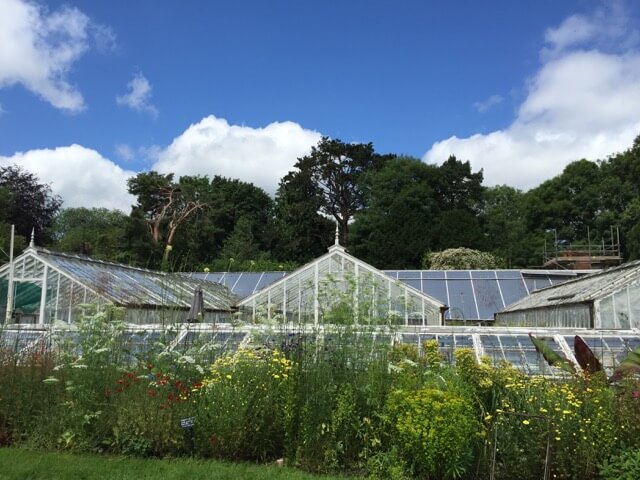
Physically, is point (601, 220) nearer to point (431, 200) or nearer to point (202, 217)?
point (431, 200)

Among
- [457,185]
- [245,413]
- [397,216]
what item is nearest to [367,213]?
[397,216]

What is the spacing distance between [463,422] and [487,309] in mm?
21257

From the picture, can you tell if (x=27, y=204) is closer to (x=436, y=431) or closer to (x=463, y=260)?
(x=463, y=260)

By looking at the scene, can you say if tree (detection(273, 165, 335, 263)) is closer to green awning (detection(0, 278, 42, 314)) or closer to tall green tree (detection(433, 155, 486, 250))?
tall green tree (detection(433, 155, 486, 250))

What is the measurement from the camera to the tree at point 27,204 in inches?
1692

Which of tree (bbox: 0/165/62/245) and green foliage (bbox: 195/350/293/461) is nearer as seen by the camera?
green foliage (bbox: 195/350/293/461)

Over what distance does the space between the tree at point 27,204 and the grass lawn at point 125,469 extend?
134 feet

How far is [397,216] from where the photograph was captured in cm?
4347

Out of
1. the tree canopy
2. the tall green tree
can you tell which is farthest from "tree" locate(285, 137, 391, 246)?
the tall green tree

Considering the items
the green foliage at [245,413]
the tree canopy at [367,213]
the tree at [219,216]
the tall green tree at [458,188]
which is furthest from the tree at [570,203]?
the green foliage at [245,413]

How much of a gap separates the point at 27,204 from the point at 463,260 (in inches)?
1284

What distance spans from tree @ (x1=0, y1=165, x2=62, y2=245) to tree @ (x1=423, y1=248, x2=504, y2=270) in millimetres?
29733

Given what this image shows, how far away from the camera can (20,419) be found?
6.31 meters

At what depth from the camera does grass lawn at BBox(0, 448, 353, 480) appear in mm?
5102
